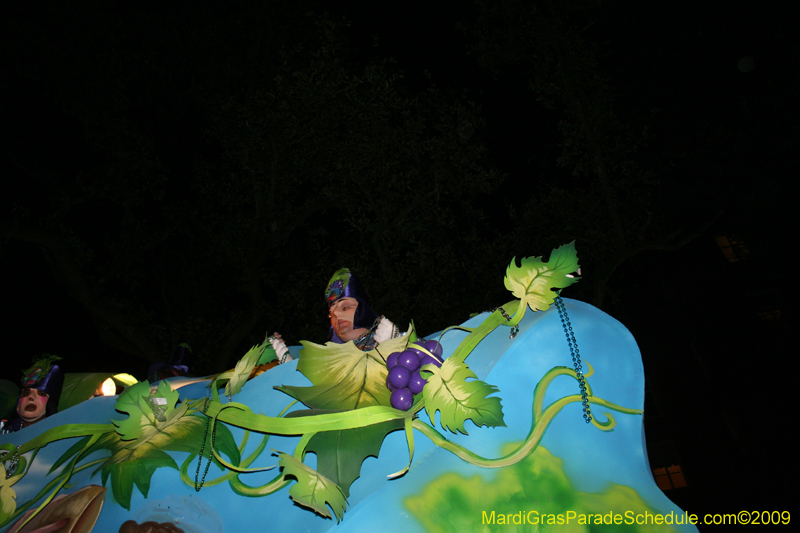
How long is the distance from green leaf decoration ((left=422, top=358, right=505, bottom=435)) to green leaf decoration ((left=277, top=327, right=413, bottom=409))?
28 cm

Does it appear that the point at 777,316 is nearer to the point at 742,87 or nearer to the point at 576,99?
the point at 742,87

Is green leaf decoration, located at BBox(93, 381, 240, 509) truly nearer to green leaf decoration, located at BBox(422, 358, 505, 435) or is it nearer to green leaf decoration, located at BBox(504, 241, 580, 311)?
green leaf decoration, located at BBox(422, 358, 505, 435)

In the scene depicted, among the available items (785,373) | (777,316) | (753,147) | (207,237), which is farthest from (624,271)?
(207,237)

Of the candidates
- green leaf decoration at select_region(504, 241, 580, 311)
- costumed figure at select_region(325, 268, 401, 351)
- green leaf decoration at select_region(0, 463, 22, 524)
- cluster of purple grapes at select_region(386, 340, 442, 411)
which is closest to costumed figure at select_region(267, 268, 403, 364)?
costumed figure at select_region(325, 268, 401, 351)

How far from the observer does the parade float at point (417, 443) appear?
165 centimetres

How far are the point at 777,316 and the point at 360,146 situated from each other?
1327 centimetres

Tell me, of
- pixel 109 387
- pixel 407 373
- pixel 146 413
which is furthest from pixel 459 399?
pixel 109 387

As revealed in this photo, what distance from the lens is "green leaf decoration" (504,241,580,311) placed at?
1.80m

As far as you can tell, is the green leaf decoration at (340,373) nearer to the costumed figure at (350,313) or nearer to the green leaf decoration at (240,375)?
the green leaf decoration at (240,375)

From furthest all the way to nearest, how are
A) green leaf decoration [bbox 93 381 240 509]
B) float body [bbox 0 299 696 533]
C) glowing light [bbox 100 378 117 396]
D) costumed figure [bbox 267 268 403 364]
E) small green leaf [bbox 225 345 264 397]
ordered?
glowing light [bbox 100 378 117 396], costumed figure [bbox 267 268 403 364], small green leaf [bbox 225 345 264 397], green leaf decoration [bbox 93 381 240 509], float body [bbox 0 299 696 533]

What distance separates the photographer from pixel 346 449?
1.79m

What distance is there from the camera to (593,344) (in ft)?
6.15

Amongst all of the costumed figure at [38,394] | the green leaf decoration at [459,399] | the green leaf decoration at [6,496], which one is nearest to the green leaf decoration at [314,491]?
the green leaf decoration at [459,399]

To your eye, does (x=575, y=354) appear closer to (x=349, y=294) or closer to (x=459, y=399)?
(x=459, y=399)
